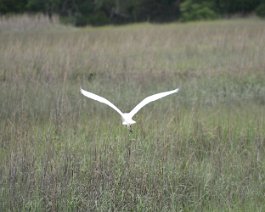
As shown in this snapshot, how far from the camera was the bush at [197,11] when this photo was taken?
27312mm

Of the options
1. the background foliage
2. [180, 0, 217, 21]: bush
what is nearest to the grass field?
[180, 0, 217, 21]: bush

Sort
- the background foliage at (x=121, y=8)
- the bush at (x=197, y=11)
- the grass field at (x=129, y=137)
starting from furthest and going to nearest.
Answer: the background foliage at (x=121, y=8)
the bush at (x=197, y=11)
the grass field at (x=129, y=137)

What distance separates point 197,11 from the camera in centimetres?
2748

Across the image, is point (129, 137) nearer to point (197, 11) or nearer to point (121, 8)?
point (197, 11)

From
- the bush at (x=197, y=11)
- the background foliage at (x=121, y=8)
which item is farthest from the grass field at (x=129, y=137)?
the background foliage at (x=121, y=8)

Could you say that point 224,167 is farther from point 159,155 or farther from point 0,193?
point 0,193

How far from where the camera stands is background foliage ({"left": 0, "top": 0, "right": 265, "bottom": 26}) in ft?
96.4

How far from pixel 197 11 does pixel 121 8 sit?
547 centimetres

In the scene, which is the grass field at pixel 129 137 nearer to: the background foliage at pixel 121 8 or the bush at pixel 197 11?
the bush at pixel 197 11

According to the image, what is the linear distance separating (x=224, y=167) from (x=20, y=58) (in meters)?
5.44

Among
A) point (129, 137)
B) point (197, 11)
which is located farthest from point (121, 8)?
point (129, 137)

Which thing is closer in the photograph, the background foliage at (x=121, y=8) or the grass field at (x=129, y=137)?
the grass field at (x=129, y=137)

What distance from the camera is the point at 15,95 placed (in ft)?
22.1

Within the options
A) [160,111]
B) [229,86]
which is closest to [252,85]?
[229,86]
